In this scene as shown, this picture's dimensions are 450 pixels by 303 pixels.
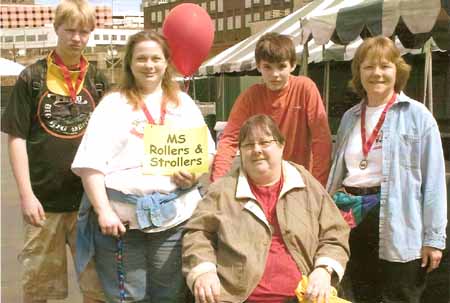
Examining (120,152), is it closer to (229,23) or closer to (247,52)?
(247,52)

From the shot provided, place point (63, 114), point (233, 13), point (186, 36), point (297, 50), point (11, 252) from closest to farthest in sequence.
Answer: point (63, 114) < point (186, 36) < point (11, 252) < point (297, 50) < point (233, 13)

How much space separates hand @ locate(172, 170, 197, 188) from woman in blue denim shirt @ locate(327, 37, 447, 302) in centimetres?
70

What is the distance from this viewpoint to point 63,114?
299 centimetres

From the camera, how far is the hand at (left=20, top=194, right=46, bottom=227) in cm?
294

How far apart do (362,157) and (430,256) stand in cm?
52

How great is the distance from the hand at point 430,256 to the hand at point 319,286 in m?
0.48

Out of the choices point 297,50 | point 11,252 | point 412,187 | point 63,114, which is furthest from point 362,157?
point 297,50

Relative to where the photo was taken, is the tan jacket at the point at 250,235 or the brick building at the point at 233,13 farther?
the brick building at the point at 233,13

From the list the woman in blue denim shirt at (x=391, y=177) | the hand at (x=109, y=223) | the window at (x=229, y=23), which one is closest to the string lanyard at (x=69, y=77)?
the hand at (x=109, y=223)

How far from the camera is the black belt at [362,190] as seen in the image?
9.25 feet

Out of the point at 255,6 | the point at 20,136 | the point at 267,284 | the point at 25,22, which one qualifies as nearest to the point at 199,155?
the point at 267,284

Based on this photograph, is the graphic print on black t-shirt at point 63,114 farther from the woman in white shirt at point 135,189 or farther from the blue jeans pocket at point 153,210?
the blue jeans pocket at point 153,210

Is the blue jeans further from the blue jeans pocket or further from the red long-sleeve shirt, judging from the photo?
the red long-sleeve shirt

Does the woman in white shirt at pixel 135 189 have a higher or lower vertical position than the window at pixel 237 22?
lower
